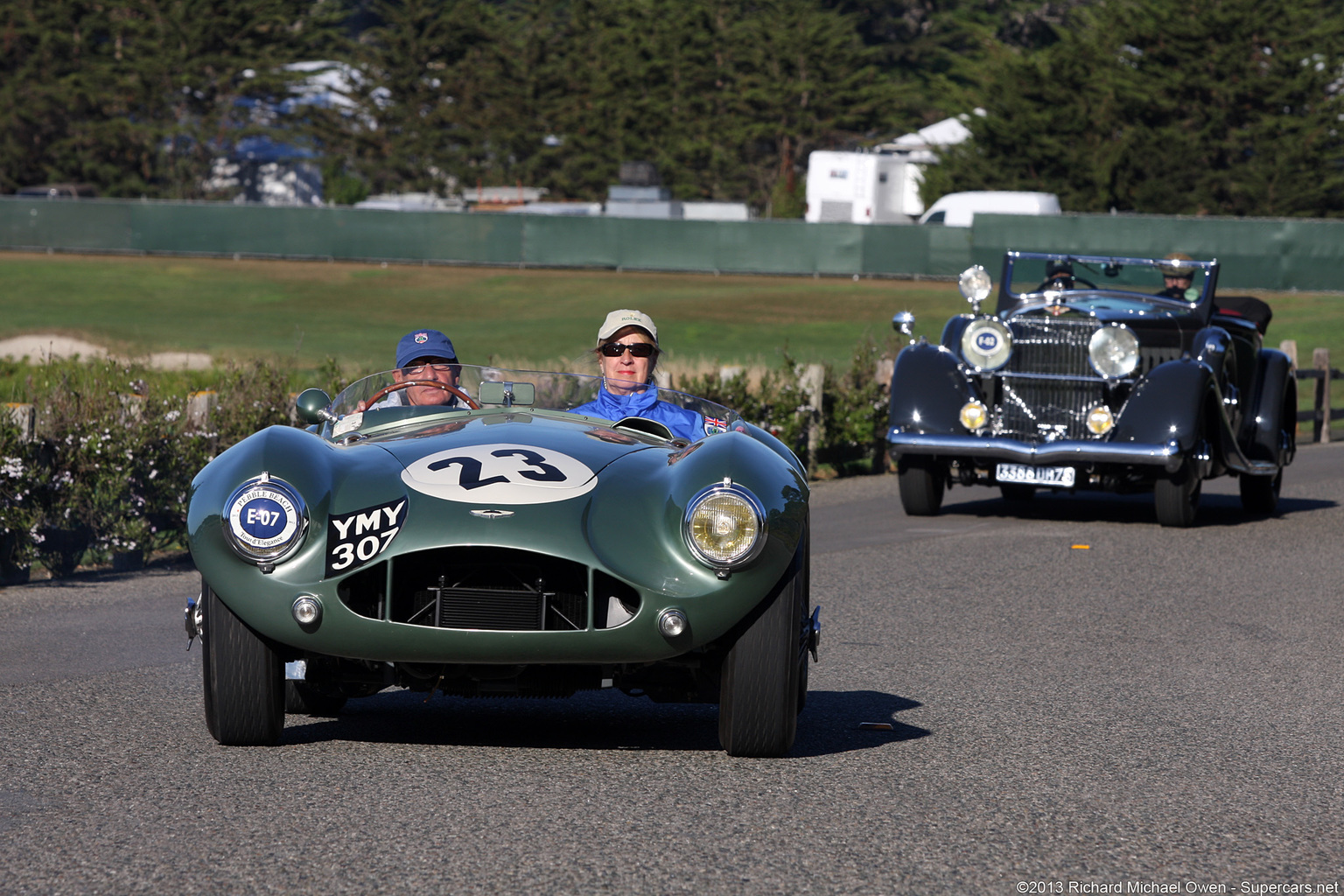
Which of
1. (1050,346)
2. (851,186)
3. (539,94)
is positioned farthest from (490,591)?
(539,94)

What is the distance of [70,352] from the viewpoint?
24.2 m

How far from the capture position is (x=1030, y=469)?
11984mm

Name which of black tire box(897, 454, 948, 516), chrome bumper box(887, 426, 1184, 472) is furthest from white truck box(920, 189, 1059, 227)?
chrome bumper box(887, 426, 1184, 472)

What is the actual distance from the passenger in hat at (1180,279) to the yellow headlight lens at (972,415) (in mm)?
2065

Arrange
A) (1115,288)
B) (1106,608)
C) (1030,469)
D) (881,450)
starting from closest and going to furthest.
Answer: (1106,608)
(1030,469)
(1115,288)
(881,450)

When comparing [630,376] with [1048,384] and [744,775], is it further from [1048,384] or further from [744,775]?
[1048,384]

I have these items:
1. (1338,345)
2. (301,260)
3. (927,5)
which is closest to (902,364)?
(1338,345)

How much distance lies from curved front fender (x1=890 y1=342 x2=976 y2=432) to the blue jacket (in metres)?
6.19

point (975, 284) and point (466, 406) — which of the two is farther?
point (975, 284)

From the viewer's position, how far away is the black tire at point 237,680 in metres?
4.70

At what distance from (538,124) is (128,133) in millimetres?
16636

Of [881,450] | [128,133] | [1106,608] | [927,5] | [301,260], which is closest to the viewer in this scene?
[1106,608]

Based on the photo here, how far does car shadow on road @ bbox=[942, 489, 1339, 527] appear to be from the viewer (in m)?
12.6

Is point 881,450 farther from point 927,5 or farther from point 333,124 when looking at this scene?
point 927,5
